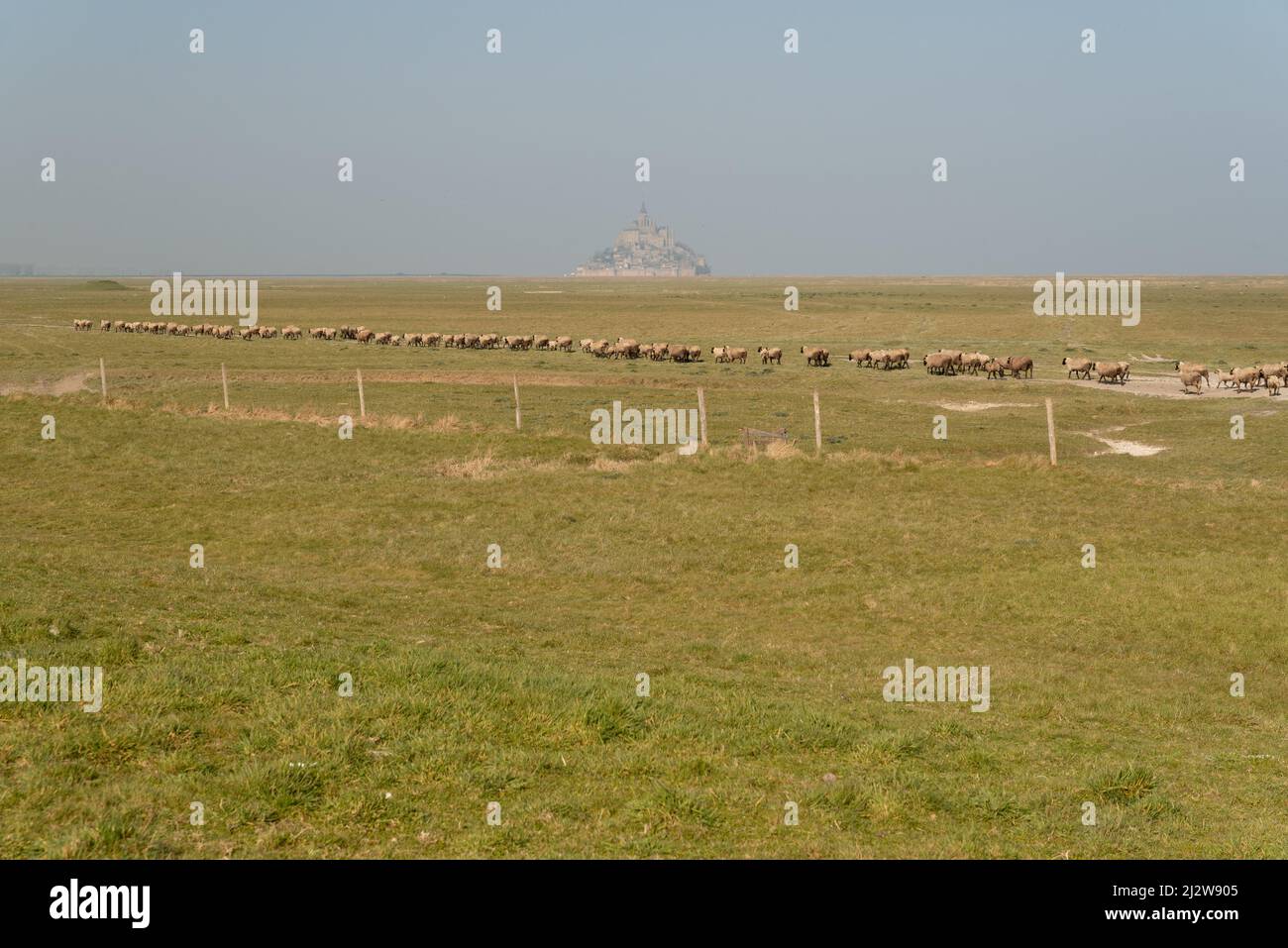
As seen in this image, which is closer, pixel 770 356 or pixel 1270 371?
pixel 1270 371

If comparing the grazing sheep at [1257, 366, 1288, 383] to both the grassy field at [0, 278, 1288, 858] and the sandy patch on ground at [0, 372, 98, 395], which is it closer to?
the grassy field at [0, 278, 1288, 858]

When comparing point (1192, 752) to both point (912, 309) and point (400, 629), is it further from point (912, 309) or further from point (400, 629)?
point (912, 309)

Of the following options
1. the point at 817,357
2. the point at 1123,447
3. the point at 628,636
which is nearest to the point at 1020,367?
the point at 817,357

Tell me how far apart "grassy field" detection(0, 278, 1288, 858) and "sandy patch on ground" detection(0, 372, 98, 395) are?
975 centimetres

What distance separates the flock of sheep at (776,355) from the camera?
46562 mm

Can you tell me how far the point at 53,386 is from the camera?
4444cm

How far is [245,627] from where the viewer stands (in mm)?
11125

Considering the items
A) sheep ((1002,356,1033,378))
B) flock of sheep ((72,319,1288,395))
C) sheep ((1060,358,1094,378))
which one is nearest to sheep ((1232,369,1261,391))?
flock of sheep ((72,319,1288,395))

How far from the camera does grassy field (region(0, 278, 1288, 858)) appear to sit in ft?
22.5

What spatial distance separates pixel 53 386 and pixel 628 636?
1572 inches

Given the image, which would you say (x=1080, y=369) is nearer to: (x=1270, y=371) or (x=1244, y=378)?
(x=1244, y=378)

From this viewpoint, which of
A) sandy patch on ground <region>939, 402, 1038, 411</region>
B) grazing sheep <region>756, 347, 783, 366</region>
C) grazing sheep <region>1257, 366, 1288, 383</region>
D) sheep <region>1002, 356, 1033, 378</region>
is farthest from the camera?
grazing sheep <region>756, 347, 783, 366</region>

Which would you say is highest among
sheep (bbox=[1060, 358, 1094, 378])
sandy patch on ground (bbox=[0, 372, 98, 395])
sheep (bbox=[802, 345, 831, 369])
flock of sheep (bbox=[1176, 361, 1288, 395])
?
sheep (bbox=[802, 345, 831, 369])
